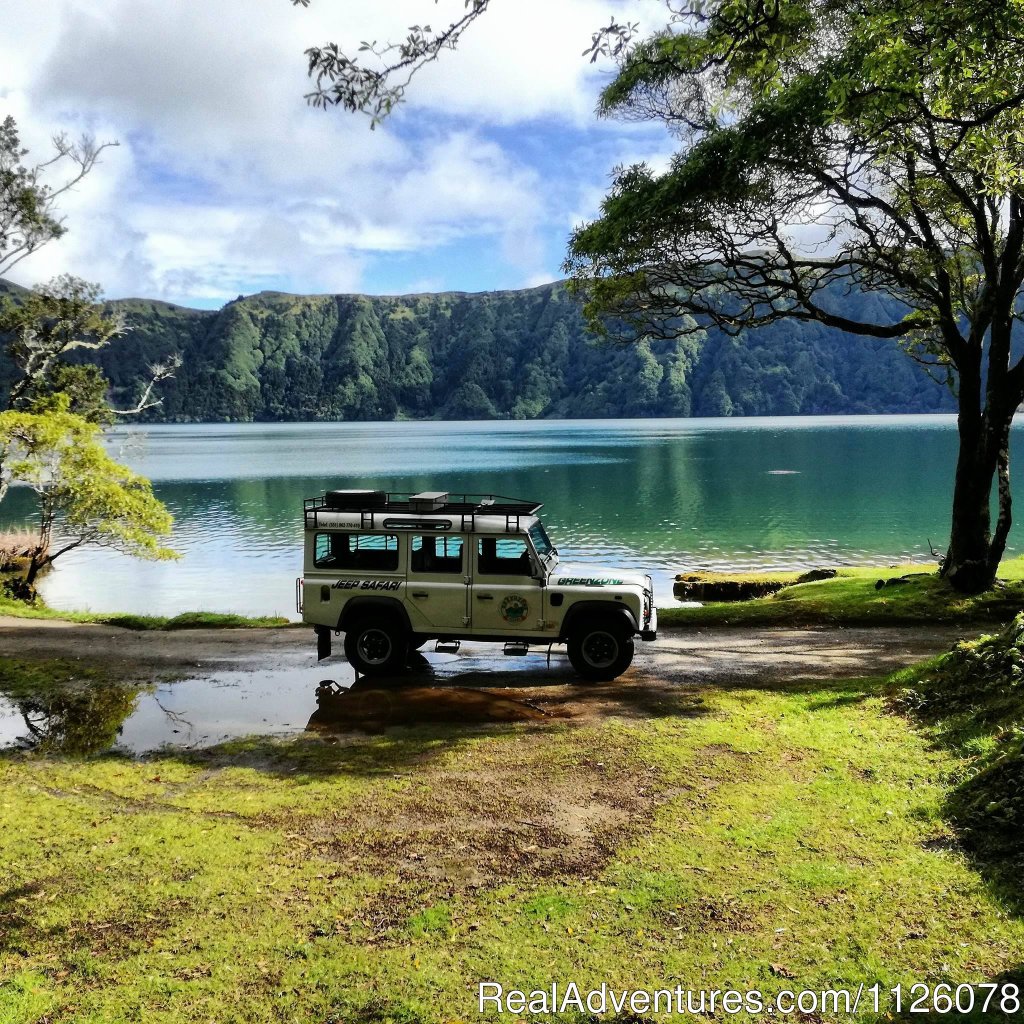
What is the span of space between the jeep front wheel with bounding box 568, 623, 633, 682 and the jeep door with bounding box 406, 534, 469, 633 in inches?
80.8

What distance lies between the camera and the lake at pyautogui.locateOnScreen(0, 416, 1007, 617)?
38.5 meters

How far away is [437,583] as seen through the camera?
1406cm

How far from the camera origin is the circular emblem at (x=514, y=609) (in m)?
13.8

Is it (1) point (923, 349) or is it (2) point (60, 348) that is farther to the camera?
(2) point (60, 348)

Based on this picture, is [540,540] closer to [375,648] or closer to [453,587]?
[453,587]

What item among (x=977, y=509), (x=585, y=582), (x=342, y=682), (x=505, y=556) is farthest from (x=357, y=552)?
(x=977, y=509)

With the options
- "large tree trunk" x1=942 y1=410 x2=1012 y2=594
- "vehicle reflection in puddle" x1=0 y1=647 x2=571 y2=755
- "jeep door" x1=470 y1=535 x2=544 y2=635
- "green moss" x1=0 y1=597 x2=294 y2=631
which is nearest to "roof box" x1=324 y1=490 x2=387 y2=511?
"jeep door" x1=470 y1=535 x2=544 y2=635

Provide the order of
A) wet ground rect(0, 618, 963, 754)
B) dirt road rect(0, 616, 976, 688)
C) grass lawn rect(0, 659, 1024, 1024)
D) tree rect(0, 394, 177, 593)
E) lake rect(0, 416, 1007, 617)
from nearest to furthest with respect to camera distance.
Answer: grass lawn rect(0, 659, 1024, 1024) → wet ground rect(0, 618, 963, 754) → dirt road rect(0, 616, 976, 688) → tree rect(0, 394, 177, 593) → lake rect(0, 416, 1007, 617)

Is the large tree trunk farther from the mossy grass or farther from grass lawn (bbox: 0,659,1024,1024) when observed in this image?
grass lawn (bbox: 0,659,1024,1024)

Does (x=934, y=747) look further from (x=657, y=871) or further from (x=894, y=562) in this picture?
(x=894, y=562)

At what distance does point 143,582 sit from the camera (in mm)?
38062

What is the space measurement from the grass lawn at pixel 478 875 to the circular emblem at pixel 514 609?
299 cm

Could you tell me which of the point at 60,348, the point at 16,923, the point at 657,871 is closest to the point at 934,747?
the point at 657,871

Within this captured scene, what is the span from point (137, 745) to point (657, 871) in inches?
319
